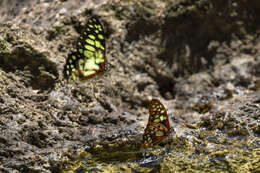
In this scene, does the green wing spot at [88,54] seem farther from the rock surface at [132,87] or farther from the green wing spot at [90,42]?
the rock surface at [132,87]

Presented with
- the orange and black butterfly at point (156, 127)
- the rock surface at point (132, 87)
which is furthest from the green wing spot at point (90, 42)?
the orange and black butterfly at point (156, 127)

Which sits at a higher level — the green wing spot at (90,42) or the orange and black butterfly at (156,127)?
the green wing spot at (90,42)

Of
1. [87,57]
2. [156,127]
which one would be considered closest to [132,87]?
[87,57]

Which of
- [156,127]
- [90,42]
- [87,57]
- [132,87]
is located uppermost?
[90,42]

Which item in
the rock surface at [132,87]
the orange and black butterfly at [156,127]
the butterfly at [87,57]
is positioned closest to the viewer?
the rock surface at [132,87]

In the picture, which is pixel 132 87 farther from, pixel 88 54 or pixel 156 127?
pixel 156 127

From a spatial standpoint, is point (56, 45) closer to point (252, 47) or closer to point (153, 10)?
point (153, 10)

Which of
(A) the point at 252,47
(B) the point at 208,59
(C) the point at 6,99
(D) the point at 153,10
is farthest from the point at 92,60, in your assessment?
(A) the point at 252,47
